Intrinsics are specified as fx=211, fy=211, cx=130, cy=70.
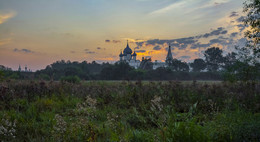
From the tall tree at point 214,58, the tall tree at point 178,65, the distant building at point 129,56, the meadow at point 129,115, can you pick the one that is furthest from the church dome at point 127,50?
the meadow at point 129,115

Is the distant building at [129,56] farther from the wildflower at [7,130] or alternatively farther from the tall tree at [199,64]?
the wildflower at [7,130]

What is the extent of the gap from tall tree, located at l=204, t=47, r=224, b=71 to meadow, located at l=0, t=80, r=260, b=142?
73.5 metres

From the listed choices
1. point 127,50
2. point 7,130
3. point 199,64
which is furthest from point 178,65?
point 7,130

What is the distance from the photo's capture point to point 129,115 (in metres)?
6.77

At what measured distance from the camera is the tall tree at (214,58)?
255ft

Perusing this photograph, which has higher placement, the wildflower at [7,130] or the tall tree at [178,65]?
the tall tree at [178,65]

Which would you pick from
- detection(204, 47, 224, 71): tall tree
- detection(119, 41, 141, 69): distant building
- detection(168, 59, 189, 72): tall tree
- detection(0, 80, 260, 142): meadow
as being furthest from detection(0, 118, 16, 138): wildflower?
detection(119, 41, 141, 69): distant building

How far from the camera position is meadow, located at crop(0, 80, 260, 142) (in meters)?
3.62

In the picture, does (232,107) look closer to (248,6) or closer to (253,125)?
(253,125)

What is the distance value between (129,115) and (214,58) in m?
78.5

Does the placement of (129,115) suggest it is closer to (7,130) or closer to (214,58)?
(7,130)

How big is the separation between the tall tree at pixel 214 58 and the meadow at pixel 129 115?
73.5 meters

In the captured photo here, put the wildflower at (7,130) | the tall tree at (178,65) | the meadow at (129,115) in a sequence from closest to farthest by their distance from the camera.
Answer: the wildflower at (7,130)
the meadow at (129,115)
the tall tree at (178,65)

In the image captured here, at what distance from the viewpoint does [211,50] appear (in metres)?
78.4
